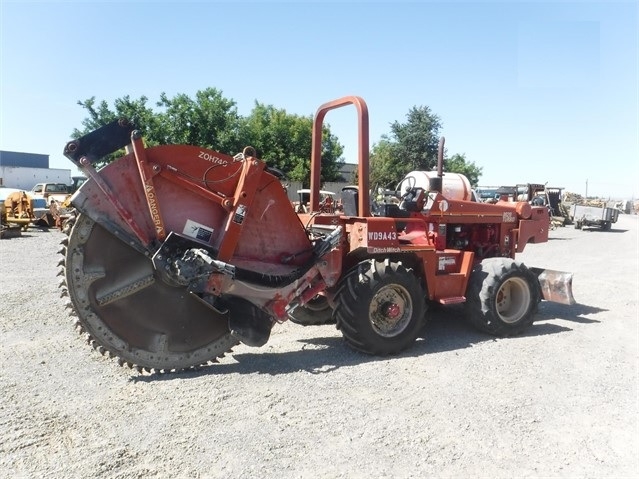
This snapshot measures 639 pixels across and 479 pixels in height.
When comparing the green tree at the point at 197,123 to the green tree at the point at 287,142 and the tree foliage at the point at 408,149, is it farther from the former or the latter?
the tree foliage at the point at 408,149

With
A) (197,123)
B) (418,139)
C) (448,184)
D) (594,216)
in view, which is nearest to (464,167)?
(418,139)

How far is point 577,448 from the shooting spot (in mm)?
3816

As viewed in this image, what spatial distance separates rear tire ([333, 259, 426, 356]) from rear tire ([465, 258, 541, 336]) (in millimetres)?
983

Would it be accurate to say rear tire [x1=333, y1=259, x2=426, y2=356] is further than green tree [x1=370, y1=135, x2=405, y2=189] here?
No

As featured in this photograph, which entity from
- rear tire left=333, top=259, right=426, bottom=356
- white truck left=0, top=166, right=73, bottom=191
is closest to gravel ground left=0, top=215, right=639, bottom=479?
rear tire left=333, top=259, right=426, bottom=356

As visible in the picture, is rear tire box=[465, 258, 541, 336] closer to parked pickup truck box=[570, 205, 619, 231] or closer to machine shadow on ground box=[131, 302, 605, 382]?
machine shadow on ground box=[131, 302, 605, 382]

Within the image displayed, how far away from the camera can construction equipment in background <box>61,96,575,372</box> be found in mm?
4883

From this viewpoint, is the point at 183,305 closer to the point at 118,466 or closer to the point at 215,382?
the point at 215,382

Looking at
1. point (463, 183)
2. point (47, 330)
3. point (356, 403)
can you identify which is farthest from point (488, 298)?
point (47, 330)

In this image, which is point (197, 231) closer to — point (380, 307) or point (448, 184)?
point (380, 307)

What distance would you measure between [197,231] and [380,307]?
7.43ft

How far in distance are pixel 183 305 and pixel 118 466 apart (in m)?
2.08

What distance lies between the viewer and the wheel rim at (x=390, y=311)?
6.05m

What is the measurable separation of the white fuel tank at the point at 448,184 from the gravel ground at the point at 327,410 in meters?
2.16
